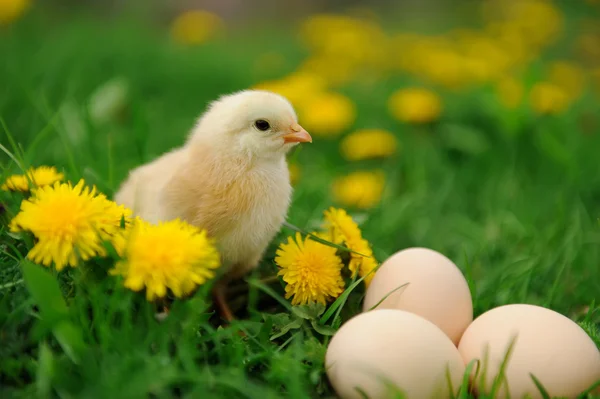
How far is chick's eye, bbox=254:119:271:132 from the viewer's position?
5.05 feet

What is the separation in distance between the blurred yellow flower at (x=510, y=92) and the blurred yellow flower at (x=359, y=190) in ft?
2.78

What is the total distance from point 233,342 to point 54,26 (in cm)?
372

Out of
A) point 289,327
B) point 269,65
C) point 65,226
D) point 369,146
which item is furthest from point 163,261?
point 269,65

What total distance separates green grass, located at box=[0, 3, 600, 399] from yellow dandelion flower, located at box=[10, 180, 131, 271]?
0.06m

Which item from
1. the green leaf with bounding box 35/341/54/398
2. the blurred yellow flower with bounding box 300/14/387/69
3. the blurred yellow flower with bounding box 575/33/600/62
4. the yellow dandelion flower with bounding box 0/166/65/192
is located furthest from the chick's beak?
the blurred yellow flower with bounding box 575/33/600/62

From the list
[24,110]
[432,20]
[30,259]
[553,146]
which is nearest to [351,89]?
[553,146]

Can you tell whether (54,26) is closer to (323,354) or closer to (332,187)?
(332,187)

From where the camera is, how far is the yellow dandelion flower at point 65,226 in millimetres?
1271

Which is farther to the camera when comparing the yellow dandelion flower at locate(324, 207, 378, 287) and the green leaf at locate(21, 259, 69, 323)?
the yellow dandelion flower at locate(324, 207, 378, 287)

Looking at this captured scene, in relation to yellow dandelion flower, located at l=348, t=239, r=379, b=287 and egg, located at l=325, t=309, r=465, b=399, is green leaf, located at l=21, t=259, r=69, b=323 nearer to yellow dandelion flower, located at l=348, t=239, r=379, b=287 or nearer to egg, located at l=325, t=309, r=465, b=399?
egg, located at l=325, t=309, r=465, b=399

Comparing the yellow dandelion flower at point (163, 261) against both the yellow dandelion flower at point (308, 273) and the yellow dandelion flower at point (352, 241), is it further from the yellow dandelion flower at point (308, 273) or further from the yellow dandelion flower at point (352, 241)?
the yellow dandelion flower at point (352, 241)

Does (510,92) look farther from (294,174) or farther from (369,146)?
(294,174)

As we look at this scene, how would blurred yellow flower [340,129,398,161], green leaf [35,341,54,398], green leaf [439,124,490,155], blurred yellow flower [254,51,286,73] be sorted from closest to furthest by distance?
green leaf [35,341,54,398] → blurred yellow flower [340,129,398,161] → green leaf [439,124,490,155] → blurred yellow flower [254,51,286,73]

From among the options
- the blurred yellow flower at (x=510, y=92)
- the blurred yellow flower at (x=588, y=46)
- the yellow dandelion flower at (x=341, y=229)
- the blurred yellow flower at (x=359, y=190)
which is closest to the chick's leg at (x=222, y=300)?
the yellow dandelion flower at (x=341, y=229)
